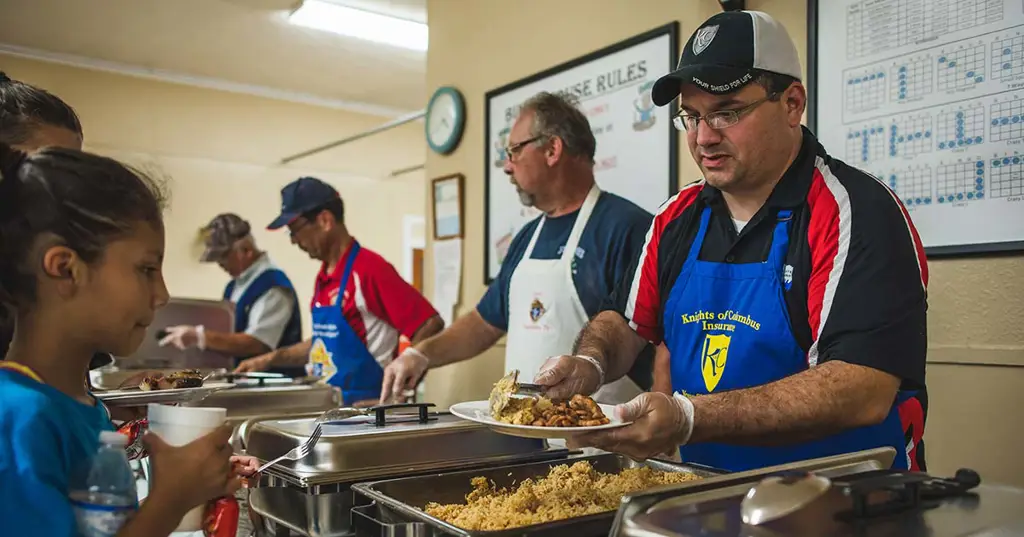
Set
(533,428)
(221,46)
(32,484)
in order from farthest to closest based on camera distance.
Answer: (221,46) → (533,428) → (32,484)

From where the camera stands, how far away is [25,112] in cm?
132

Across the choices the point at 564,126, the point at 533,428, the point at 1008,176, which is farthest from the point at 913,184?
the point at 533,428

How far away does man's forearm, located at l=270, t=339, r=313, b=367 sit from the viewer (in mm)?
3564

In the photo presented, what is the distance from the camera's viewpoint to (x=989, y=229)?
186 cm

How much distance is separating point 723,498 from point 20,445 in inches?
29.0

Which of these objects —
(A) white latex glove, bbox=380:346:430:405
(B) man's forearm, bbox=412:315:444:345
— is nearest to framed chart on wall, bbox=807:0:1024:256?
(A) white latex glove, bbox=380:346:430:405

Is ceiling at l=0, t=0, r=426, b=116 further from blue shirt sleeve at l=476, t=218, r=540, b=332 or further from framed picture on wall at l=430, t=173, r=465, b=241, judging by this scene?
blue shirt sleeve at l=476, t=218, r=540, b=332

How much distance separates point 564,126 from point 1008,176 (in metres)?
1.19

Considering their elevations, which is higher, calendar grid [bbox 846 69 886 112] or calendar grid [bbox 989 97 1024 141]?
calendar grid [bbox 846 69 886 112]

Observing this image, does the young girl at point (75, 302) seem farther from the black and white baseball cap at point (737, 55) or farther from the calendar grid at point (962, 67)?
the calendar grid at point (962, 67)

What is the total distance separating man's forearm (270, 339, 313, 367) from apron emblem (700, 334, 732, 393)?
235cm

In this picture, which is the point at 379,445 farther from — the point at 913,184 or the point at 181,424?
the point at 913,184

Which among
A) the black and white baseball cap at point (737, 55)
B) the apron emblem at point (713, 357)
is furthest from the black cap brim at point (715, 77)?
the apron emblem at point (713, 357)

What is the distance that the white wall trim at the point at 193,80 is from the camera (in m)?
5.86
